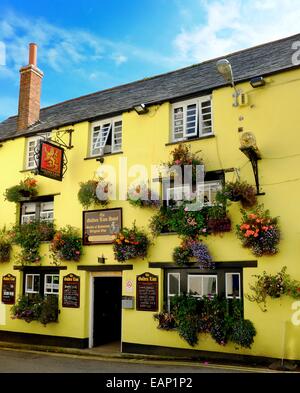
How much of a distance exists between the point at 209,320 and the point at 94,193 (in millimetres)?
5005

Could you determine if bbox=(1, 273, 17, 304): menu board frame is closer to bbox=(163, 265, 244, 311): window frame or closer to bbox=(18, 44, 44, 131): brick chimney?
bbox=(18, 44, 44, 131): brick chimney

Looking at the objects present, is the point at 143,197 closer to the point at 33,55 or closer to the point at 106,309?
the point at 106,309

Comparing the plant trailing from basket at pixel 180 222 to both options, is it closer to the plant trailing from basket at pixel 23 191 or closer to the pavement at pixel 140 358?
the pavement at pixel 140 358

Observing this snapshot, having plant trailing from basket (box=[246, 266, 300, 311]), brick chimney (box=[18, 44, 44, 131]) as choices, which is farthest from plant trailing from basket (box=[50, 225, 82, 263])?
plant trailing from basket (box=[246, 266, 300, 311])

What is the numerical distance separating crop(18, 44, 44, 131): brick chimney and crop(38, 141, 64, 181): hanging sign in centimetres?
302

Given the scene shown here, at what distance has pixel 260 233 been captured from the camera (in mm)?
9617

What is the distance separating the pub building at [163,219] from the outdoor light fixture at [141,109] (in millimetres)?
32

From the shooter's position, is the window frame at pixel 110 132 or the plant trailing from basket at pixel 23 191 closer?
the window frame at pixel 110 132

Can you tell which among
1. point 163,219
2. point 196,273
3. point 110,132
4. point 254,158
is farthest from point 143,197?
point 254,158

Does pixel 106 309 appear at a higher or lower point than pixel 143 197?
lower

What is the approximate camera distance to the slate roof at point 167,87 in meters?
11.6

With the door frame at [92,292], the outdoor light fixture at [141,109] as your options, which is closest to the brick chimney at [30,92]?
the outdoor light fixture at [141,109]

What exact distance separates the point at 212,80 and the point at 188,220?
4341mm

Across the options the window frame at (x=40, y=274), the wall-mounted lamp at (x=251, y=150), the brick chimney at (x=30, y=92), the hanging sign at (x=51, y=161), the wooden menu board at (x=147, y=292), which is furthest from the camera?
the brick chimney at (x=30, y=92)
